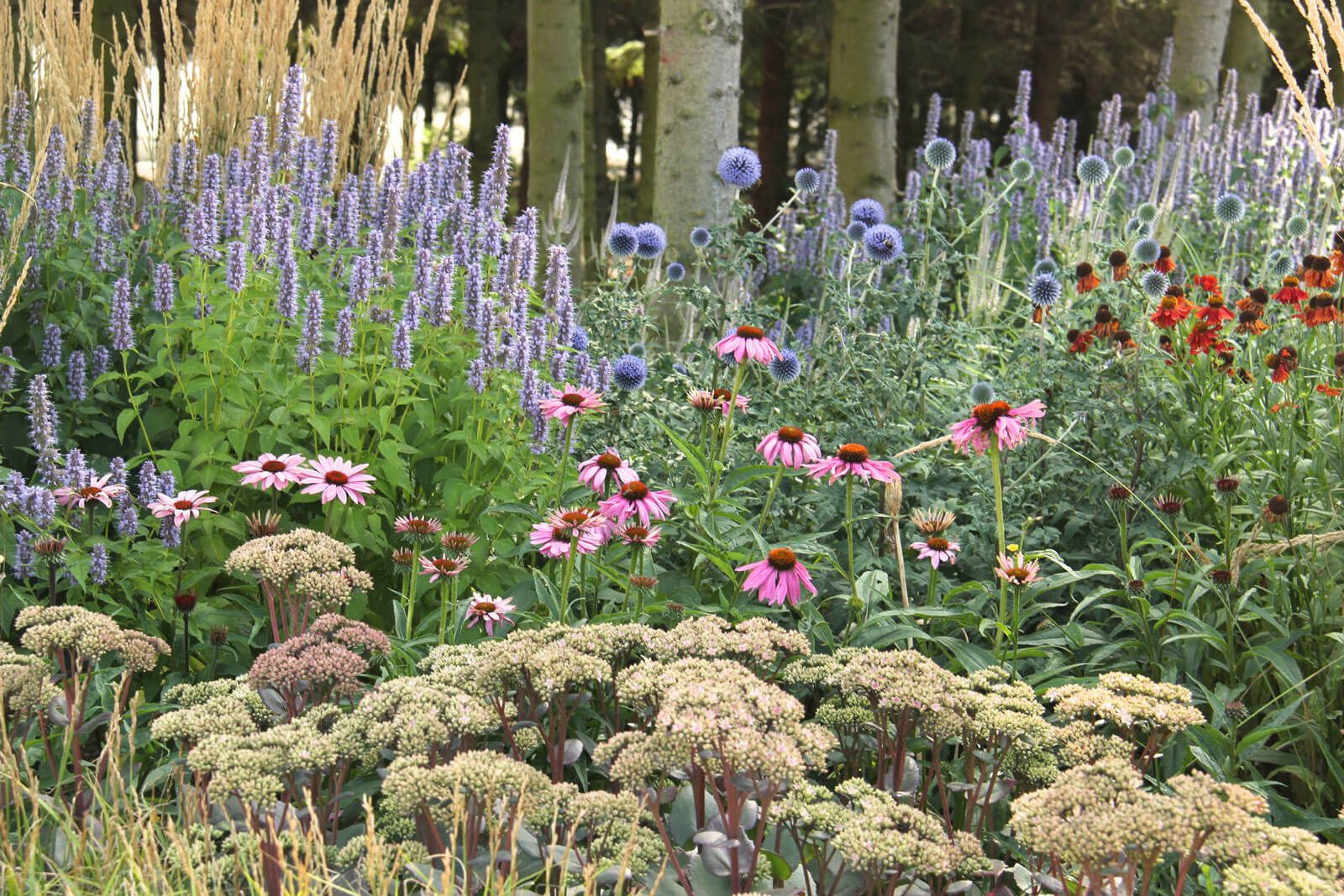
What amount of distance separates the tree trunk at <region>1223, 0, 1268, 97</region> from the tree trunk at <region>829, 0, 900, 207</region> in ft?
16.0

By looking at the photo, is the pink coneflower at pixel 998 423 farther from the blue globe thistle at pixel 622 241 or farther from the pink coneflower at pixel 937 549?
the blue globe thistle at pixel 622 241

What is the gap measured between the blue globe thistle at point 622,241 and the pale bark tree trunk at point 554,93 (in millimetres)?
4309

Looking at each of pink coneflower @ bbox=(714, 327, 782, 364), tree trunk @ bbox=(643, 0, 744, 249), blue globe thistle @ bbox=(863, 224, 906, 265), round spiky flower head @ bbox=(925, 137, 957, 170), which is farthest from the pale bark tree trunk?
pink coneflower @ bbox=(714, 327, 782, 364)

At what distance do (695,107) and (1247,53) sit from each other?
8.40 meters

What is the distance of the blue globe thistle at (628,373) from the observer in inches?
170

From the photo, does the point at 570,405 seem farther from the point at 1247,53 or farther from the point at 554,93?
the point at 1247,53

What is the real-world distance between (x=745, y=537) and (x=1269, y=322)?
3.11 meters

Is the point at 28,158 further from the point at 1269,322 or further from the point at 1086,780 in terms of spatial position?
the point at 1269,322

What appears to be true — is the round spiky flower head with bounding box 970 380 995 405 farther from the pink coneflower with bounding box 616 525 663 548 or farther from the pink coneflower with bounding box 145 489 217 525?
the pink coneflower with bounding box 145 489 217 525

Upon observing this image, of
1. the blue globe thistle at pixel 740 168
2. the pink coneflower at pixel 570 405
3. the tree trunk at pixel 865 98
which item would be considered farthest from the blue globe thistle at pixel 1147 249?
the tree trunk at pixel 865 98

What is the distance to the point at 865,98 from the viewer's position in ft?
31.7

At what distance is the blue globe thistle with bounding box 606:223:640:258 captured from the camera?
5156 millimetres

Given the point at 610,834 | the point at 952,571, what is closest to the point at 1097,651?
the point at 952,571

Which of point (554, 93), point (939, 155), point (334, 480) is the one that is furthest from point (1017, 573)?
point (554, 93)
